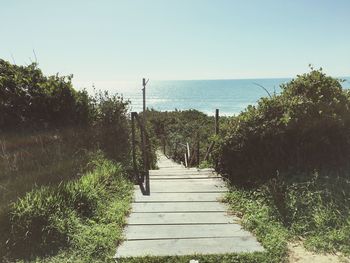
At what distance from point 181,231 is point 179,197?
1425mm

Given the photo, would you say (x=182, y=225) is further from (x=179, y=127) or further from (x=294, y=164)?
(x=179, y=127)

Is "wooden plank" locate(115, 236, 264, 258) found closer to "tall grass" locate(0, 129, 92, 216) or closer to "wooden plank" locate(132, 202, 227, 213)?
"wooden plank" locate(132, 202, 227, 213)

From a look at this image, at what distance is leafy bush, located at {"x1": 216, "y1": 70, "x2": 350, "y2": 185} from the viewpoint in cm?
681

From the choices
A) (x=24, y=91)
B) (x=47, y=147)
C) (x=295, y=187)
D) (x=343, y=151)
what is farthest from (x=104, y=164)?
(x=343, y=151)

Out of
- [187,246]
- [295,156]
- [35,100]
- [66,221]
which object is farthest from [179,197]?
[35,100]

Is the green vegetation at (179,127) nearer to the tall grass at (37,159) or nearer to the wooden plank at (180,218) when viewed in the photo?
the tall grass at (37,159)

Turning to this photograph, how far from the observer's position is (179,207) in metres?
6.04

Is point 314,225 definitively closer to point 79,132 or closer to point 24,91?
point 79,132

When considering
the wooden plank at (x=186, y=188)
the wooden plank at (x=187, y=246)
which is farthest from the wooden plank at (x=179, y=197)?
the wooden plank at (x=187, y=246)

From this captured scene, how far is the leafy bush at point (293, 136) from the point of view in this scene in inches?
268

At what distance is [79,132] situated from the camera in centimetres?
837

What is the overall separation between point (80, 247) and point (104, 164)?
2.94 metres

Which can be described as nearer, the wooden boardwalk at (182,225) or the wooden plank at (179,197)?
the wooden boardwalk at (182,225)

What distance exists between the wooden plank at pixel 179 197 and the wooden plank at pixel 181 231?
3.59 feet
